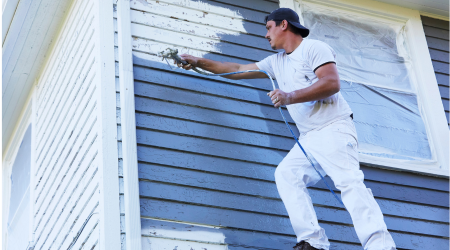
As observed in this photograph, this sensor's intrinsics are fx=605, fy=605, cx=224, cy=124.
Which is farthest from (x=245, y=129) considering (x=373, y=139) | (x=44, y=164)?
(x=44, y=164)

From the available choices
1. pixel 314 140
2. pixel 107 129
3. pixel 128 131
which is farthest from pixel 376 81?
pixel 107 129

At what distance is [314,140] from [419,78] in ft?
7.99

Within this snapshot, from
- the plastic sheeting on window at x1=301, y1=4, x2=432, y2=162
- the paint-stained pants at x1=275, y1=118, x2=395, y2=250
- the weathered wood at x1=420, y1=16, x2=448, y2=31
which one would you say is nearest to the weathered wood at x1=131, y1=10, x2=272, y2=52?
the plastic sheeting on window at x1=301, y1=4, x2=432, y2=162

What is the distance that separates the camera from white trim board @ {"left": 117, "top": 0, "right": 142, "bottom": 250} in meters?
3.83

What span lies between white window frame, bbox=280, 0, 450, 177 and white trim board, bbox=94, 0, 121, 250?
1825 mm

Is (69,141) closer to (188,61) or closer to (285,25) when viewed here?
(188,61)

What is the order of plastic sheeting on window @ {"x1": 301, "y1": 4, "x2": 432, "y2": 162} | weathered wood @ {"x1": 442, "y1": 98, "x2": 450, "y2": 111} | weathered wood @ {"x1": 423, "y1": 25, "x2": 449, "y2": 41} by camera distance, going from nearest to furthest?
plastic sheeting on window @ {"x1": 301, "y1": 4, "x2": 432, "y2": 162}, weathered wood @ {"x1": 442, "y1": 98, "x2": 450, "y2": 111}, weathered wood @ {"x1": 423, "y1": 25, "x2": 449, "y2": 41}

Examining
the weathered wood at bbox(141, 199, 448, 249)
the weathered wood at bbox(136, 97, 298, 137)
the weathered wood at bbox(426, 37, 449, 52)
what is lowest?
the weathered wood at bbox(141, 199, 448, 249)

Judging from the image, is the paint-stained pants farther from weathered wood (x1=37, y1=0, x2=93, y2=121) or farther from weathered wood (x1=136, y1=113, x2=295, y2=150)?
weathered wood (x1=37, y1=0, x2=93, y2=121)

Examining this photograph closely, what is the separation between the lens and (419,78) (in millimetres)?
5926

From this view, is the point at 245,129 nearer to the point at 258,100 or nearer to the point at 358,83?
the point at 258,100

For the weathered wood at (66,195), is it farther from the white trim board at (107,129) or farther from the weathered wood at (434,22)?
the weathered wood at (434,22)

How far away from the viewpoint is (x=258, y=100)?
4.92 m

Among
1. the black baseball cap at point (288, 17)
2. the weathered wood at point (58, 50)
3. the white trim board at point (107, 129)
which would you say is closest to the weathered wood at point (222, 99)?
the white trim board at point (107, 129)
